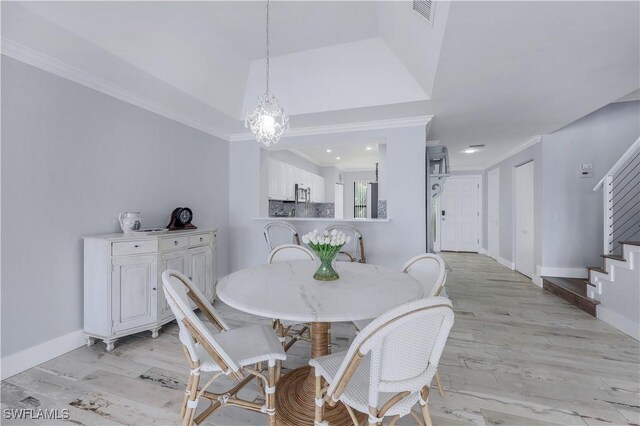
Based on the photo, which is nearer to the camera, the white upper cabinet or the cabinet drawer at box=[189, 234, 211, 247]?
the cabinet drawer at box=[189, 234, 211, 247]

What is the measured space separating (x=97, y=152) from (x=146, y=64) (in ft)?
3.02

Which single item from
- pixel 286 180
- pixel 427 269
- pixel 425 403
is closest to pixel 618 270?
pixel 427 269

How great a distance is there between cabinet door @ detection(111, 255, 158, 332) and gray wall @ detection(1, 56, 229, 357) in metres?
0.38

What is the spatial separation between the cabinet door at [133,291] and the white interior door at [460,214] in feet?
23.5

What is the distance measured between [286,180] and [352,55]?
3261 mm

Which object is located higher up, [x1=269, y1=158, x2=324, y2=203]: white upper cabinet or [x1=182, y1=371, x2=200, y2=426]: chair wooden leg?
[x1=269, y1=158, x2=324, y2=203]: white upper cabinet

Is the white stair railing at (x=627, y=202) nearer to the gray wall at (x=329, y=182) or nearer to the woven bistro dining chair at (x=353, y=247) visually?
the woven bistro dining chair at (x=353, y=247)

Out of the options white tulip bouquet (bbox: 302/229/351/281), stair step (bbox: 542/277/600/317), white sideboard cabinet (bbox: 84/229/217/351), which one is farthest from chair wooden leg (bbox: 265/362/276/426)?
stair step (bbox: 542/277/600/317)

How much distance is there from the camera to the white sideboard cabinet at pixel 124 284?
230 centimetres

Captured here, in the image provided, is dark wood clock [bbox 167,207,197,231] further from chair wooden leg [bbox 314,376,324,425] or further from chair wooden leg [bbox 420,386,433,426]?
chair wooden leg [bbox 420,386,433,426]

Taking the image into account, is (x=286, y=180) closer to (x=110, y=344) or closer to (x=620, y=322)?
(x=110, y=344)

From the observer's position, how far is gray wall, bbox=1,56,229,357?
6.52 feet

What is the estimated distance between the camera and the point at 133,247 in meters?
2.43

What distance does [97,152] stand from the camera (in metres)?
2.51
